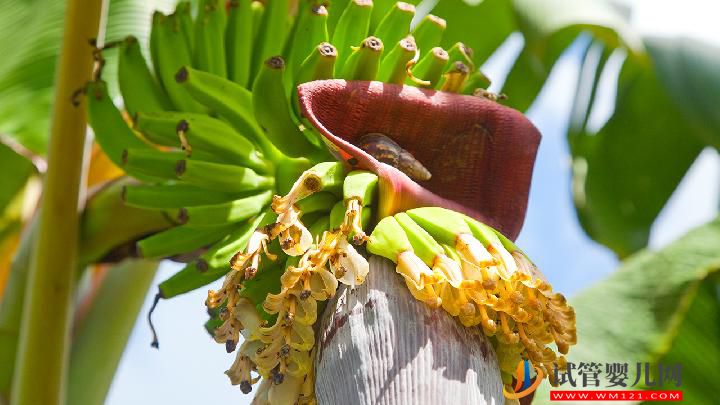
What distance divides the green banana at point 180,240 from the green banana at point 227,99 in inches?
5.1

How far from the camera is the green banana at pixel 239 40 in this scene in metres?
1.35

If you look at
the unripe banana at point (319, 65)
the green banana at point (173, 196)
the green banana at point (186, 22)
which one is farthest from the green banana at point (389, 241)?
the green banana at point (186, 22)

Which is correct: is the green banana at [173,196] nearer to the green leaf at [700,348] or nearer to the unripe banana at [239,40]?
the unripe banana at [239,40]

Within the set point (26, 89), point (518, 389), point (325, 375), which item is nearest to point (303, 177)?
point (325, 375)

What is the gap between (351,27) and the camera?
49.6 inches

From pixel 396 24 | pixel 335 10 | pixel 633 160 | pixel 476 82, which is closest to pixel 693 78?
pixel 476 82

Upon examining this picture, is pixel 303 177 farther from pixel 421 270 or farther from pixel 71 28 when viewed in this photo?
pixel 71 28

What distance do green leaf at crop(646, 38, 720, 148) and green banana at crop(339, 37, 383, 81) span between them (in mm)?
399

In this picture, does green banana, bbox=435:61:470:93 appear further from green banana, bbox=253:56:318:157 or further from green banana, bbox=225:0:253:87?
green banana, bbox=225:0:253:87

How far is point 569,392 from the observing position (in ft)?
4.65

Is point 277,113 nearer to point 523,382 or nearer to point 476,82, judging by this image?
point 476,82

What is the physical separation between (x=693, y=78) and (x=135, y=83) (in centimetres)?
77

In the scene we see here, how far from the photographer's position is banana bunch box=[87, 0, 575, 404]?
934mm

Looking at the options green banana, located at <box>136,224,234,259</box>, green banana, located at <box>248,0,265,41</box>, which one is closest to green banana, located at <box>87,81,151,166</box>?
green banana, located at <box>136,224,234,259</box>
